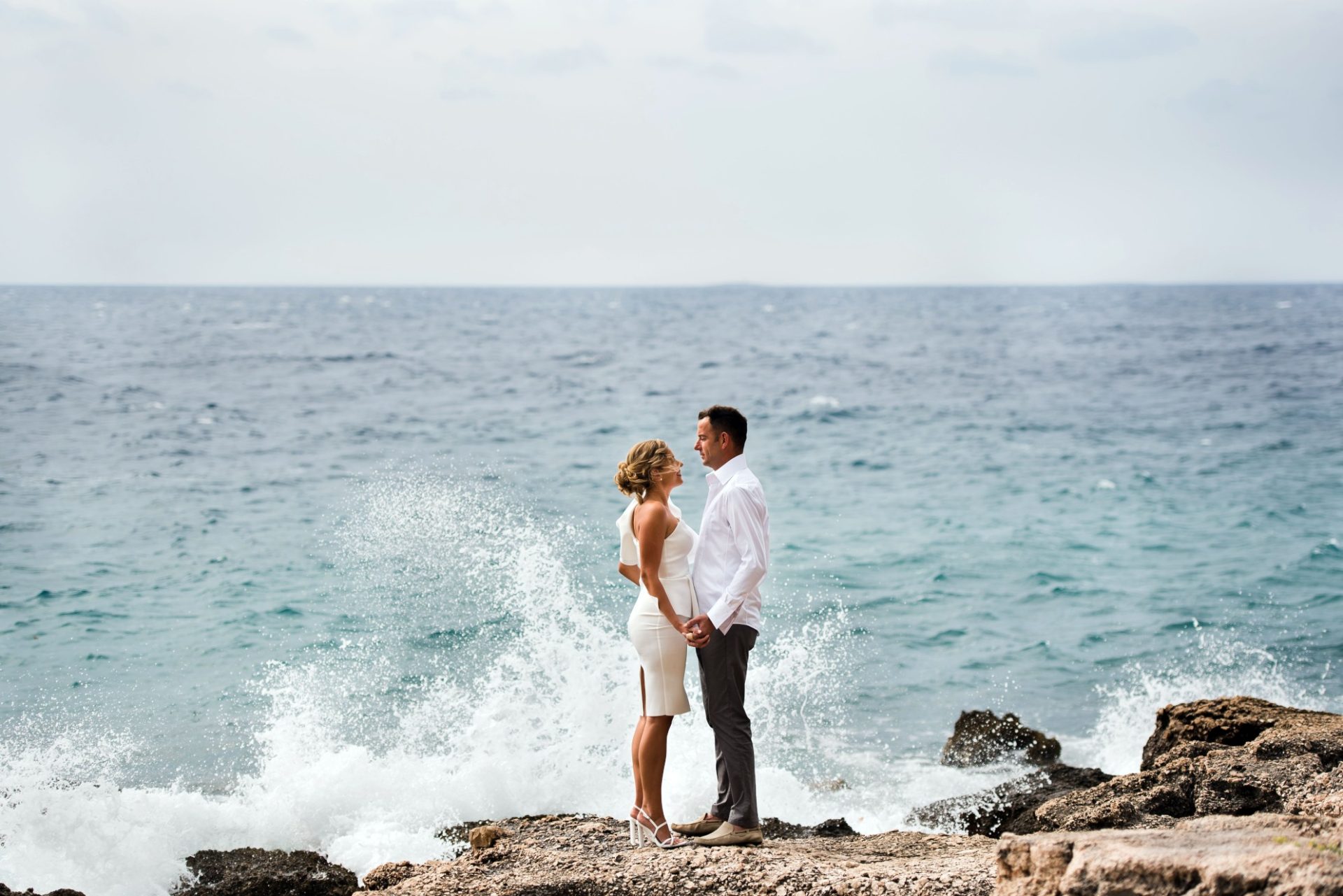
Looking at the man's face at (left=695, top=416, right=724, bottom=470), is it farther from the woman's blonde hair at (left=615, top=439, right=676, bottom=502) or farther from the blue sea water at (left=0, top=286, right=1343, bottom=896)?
the blue sea water at (left=0, top=286, right=1343, bottom=896)

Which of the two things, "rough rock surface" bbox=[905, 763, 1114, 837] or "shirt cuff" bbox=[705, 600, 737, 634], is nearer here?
"shirt cuff" bbox=[705, 600, 737, 634]

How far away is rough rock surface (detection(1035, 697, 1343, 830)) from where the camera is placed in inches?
205

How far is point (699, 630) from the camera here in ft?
15.8

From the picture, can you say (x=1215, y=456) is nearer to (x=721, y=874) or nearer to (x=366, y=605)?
(x=366, y=605)

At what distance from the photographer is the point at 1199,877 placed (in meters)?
3.12

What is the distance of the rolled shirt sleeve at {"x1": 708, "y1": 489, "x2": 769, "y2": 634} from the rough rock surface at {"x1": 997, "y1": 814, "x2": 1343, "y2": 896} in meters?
1.59

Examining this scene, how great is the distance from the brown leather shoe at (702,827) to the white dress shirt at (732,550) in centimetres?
89

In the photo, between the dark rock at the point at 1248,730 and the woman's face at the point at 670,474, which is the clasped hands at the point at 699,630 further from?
the dark rock at the point at 1248,730

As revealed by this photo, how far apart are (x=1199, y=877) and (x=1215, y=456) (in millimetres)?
21801

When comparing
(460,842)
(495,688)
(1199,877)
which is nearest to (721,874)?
(1199,877)

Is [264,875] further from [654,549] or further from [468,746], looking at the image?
[654,549]

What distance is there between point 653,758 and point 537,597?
6823 mm

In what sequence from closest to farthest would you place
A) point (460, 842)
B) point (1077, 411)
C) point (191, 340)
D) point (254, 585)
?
point (460, 842) < point (254, 585) < point (1077, 411) < point (191, 340)

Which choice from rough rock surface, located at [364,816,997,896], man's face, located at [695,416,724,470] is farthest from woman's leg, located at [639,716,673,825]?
man's face, located at [695,416,724,470]
